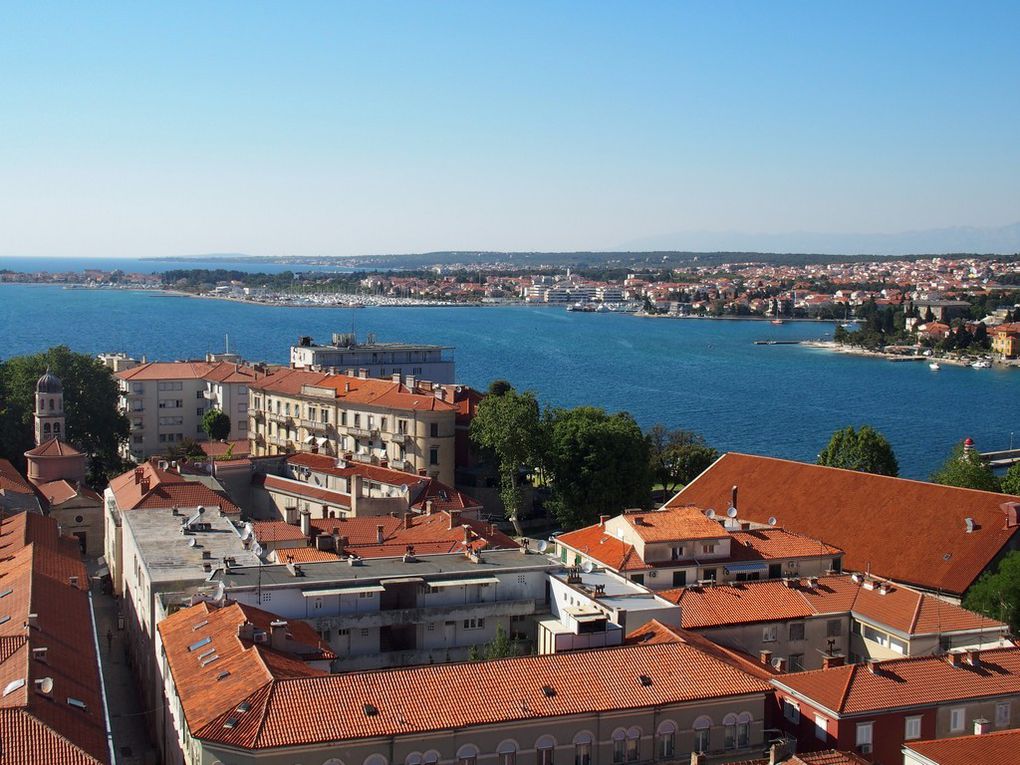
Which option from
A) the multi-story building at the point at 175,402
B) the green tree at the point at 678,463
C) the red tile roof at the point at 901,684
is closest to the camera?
the red tile roof at the point at 901,684

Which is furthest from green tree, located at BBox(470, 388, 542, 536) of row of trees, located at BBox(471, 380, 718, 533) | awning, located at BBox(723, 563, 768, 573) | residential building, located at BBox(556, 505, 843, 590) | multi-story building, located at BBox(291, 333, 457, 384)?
multi-story building, located at BBox(291, 333, 457, 384)

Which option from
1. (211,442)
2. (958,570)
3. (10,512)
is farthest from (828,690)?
(211,442)

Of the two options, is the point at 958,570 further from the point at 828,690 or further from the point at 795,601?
the point at 828,690

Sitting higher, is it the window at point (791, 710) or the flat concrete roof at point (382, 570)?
the flat concrete roof at point (382, 570)

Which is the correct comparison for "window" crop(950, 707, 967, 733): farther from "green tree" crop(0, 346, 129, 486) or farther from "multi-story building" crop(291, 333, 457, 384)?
"multi-story building" crop(291, 333, 457, 384)

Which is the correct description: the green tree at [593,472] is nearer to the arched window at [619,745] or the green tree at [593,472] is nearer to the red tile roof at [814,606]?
the red tile roof at [814,606]

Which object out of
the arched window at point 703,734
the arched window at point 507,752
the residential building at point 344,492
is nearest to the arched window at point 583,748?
the arched window at point 507,752
